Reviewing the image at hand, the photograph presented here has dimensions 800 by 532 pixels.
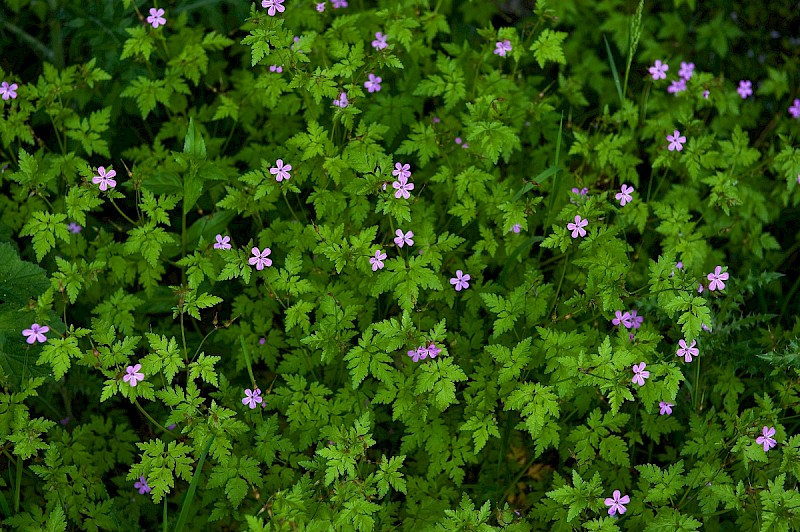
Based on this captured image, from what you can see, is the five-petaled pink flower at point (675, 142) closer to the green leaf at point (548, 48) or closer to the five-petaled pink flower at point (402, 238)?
the green leaf at point (548, 48)

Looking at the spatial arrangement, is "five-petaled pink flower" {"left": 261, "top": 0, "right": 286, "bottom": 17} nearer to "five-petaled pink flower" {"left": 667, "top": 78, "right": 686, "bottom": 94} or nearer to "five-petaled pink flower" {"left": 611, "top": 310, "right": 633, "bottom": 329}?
"five-petaled pink flower" {"left": 611, "top": 310, "right": 633, "bottom": 329}

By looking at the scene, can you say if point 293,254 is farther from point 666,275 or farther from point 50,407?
point 666,275

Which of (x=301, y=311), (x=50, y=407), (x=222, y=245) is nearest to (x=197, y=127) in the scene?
(x=222, y=245)

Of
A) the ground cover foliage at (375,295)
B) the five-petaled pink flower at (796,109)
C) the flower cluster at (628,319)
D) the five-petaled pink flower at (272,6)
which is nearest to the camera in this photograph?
the ground cover foliage at (375,295)

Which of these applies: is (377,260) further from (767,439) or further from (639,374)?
(767,439)

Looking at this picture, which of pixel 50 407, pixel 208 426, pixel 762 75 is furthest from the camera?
pixel 762 75

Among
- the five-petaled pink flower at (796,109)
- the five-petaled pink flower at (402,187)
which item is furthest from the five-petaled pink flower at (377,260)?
the five-petaled pink flower at (796,109)

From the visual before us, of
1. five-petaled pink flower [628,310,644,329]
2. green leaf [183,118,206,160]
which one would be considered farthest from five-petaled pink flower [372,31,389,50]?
five-petaled pink flower [628,310,644,329]
